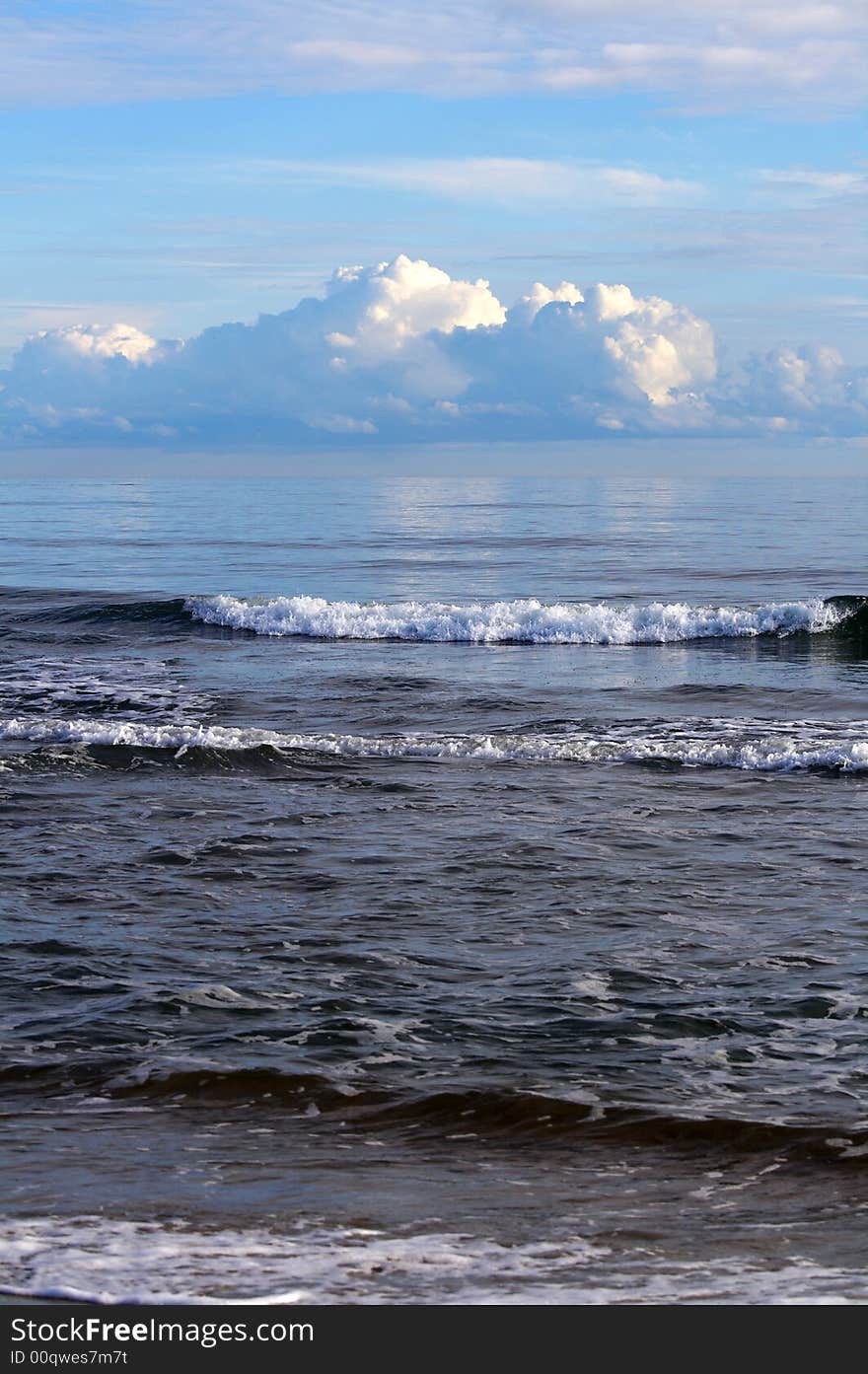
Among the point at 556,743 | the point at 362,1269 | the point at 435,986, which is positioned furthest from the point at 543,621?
the point at 362,1269

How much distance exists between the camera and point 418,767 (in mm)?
14922

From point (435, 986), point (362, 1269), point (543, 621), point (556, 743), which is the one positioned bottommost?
point (362, 1269)

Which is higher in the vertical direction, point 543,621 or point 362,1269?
point 543,621

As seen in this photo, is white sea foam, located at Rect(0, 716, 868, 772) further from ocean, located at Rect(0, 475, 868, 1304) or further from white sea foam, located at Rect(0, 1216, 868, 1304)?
white sea foam, located at Rect(0, 1216, 868, 1304)

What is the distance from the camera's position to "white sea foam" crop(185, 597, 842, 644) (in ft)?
92.5

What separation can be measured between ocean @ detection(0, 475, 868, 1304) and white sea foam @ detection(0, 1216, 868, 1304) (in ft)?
0.06

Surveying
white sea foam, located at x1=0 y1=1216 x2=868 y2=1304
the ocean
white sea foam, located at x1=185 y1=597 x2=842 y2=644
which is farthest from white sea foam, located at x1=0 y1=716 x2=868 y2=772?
white sea foam, located at x1=185 y1=597 x2=842 y2=644

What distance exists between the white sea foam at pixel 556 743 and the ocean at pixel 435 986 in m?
0.07

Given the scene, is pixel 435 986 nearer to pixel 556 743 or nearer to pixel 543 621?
pixel 556 743

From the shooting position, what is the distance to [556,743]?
52.2 feet

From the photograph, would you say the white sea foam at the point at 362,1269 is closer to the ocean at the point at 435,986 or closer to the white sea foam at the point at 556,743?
the ocean at the point at 435,986

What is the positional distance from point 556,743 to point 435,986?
26.9ft

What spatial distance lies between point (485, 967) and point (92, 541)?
44.4m
